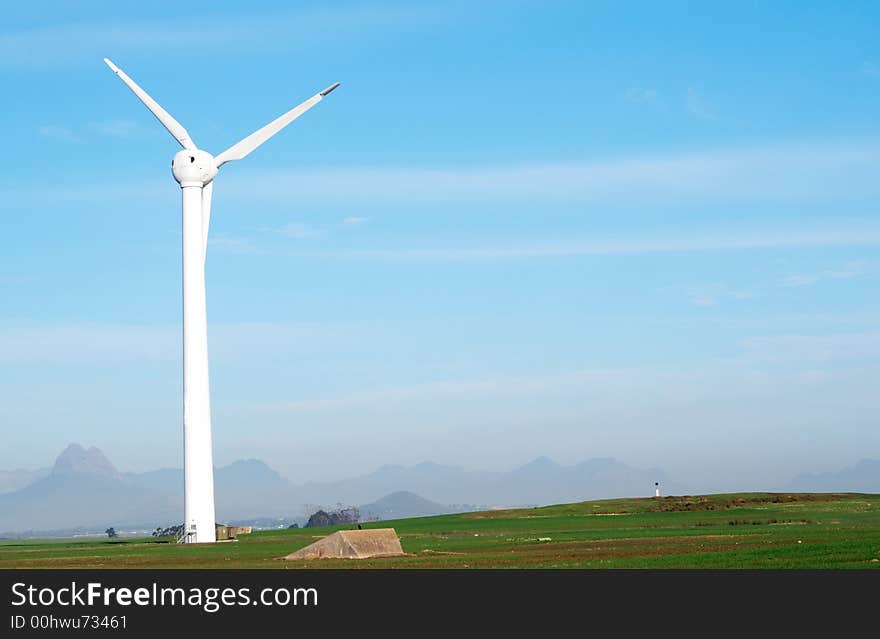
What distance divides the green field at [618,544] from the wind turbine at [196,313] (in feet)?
13.2

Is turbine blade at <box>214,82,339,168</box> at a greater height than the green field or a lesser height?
greater

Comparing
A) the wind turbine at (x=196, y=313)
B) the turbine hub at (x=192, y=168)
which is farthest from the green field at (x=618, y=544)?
the turbine hub at (x=192, y=168)

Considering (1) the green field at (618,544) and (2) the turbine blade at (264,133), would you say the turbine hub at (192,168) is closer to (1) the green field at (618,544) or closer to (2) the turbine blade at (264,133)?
(2) the turbine blade at (264,133)

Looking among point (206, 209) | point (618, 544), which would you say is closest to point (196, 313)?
point (206, 209)

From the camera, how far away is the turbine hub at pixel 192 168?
95.4m

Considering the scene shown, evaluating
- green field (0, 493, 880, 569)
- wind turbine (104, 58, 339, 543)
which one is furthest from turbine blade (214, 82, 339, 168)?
green field (0, 493, 880, 569)

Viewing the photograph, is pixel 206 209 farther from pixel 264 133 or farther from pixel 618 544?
pixel 618 544

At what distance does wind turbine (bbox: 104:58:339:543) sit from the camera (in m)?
92.1

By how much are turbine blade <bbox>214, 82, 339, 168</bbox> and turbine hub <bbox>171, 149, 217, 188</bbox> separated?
1356 millimetres

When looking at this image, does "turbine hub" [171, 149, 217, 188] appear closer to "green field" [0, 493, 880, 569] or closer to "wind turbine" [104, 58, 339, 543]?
"wind turbine" [104, 58, 339, 543]
